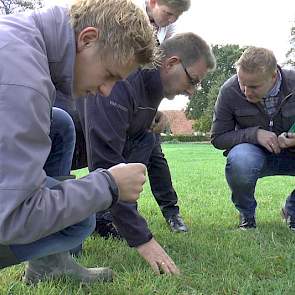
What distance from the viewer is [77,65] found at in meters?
1.87

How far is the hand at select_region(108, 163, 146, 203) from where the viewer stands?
73.2 inches

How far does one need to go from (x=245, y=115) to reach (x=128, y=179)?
2534 millimetres

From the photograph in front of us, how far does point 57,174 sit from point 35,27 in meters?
0.97

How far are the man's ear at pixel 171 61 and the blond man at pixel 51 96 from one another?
3.61ft

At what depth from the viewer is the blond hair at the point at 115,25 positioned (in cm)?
183

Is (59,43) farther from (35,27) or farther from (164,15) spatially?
(164,15)

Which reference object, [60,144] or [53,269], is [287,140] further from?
[53,269]

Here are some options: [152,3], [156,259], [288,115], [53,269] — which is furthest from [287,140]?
[53,269]

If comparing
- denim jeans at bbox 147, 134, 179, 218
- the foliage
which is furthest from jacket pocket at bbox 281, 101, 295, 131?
the foliage

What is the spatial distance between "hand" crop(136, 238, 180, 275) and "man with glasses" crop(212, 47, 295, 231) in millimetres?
1386

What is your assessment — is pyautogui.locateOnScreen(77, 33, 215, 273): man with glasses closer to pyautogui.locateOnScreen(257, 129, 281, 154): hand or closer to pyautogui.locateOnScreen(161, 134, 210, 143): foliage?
pyautogui.locateOnScreen(257, 129, 281, 154): hand

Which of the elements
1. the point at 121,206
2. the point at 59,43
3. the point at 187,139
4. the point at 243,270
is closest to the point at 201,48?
the point at 121,206

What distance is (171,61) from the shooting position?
3084 mm

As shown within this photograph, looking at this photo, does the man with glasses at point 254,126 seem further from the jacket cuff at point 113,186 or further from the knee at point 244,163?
the jacket cuff at point 113,186
